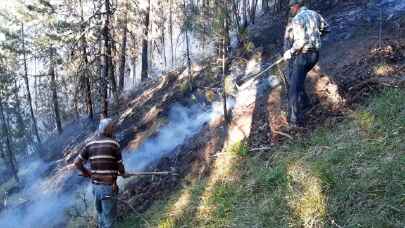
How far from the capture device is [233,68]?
1316cm

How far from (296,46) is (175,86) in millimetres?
8822

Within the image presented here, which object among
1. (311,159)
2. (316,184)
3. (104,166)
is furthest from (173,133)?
(316,184)

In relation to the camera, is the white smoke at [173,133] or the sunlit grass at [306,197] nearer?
the sunlit grass at [306,197]

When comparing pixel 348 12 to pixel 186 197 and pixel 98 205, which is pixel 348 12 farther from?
pixel 98 205

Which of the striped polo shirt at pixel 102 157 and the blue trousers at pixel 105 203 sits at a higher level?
the striped polo shirt at pixel 102 157

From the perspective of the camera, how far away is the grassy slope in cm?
496

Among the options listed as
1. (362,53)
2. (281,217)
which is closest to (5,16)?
(362,53)

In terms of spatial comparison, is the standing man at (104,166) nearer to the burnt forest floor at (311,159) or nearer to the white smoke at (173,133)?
the burnt forest floor at (311,159)

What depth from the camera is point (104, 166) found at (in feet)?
22.5

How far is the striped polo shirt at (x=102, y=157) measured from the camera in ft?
22.3

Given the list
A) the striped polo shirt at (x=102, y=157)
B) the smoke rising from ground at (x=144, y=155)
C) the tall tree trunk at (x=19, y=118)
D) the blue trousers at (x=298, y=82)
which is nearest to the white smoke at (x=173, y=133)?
the smoke rising from ground at (x=144, y=155)

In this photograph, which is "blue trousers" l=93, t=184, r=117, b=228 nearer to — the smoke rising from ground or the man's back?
the smoke rising from ground

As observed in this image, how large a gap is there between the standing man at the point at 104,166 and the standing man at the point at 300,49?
2948mm

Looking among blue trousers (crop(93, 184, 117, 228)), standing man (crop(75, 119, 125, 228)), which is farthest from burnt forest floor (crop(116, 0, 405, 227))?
standing man (crop(75, 119, 125, 228))
